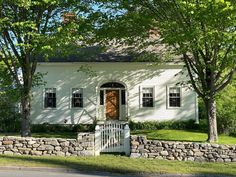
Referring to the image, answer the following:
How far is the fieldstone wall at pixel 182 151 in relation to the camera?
17141 mm

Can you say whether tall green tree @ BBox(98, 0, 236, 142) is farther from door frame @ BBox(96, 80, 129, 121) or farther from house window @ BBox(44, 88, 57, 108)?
house window @ BBox(44, 88, 57, 108)

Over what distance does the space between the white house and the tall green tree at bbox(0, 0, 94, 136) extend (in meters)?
9.16

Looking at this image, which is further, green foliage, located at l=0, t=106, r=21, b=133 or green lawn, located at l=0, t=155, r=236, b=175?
green foliage, located at l=0, t=106, r=21, b=133

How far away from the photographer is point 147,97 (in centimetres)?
3291

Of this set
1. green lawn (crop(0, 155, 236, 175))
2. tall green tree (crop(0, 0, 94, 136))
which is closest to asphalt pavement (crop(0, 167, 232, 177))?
green lawn (crop(0, 155, 236, 175))

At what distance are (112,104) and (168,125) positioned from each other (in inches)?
187

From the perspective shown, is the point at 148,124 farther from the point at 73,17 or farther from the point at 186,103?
the point at 73,17

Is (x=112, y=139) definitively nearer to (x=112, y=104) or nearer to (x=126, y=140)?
(x=126, y=140)

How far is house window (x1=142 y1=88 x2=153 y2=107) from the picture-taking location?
3291 centimetres

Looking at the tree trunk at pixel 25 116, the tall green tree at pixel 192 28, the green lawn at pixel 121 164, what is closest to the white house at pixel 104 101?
the tall green tree at pixel 192 28

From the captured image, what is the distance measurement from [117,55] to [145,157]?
16.5 m

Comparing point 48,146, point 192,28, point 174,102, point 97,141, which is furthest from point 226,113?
point 48,146

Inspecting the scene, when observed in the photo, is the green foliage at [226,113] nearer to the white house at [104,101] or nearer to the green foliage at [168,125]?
the green foliage at [168,125]

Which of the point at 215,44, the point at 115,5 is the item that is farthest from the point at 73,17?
the point at 215,44
